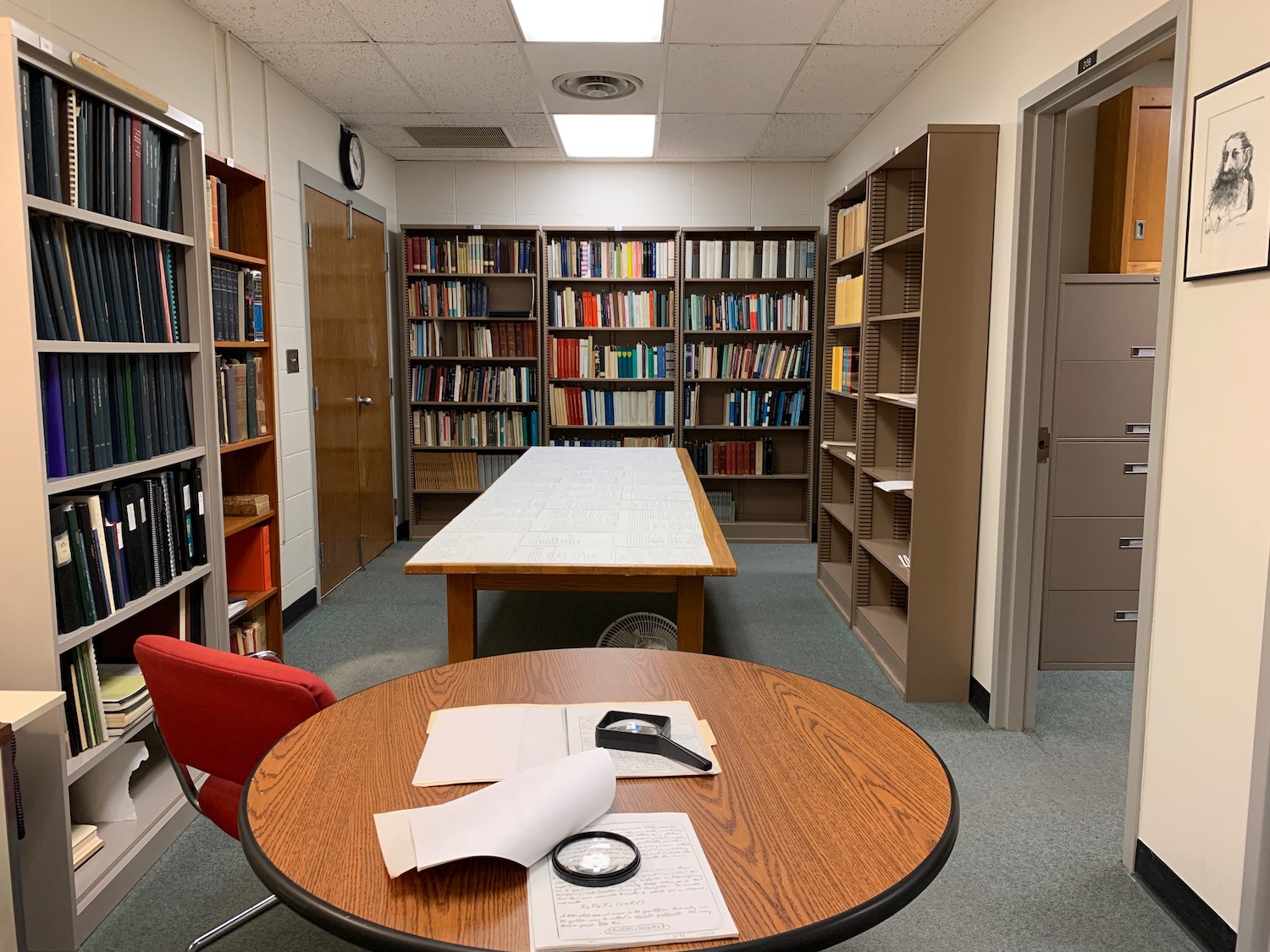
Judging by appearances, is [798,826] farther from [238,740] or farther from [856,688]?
[856,688]

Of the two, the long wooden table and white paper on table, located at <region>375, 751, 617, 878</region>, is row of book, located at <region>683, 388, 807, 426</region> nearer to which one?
the long wooden table

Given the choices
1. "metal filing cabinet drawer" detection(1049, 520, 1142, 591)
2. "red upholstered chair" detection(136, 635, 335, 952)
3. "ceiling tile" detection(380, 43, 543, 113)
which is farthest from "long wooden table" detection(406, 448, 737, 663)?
"ceiling tile" detection(380, 43, 543, 113)

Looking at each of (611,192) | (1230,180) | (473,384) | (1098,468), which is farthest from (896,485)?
(611,192)

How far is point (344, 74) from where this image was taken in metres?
4.21

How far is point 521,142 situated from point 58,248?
3992 mm

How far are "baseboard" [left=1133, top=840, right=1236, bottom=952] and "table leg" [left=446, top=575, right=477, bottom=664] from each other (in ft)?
5.98

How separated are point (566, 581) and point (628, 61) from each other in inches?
105

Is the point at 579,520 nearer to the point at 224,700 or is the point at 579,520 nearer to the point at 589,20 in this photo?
the point at 224,700

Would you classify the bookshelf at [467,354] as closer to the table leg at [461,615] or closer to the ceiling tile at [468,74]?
the ceiling tile at [468,74]

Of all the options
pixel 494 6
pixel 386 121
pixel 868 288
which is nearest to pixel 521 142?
pixel 386 121

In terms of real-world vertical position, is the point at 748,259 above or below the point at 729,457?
above

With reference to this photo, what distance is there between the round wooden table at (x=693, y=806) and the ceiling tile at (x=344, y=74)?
331cm

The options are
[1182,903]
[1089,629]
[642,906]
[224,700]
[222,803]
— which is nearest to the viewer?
[642,906]

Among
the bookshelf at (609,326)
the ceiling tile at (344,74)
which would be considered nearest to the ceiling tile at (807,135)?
the bookshelf at (609,326)
